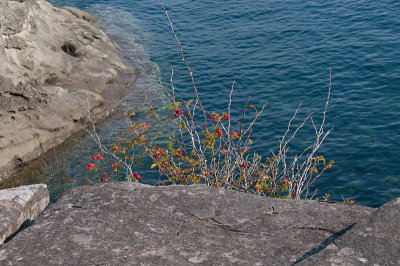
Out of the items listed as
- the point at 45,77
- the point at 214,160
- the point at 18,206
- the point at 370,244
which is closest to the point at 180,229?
the point at 370,244

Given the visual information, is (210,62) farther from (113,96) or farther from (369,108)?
(369,108)

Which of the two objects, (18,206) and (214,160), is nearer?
(18,206)

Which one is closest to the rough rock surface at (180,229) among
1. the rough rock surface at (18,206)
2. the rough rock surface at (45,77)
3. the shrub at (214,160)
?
the rough rock surface at (18,206)

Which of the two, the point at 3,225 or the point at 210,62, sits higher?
the point at 3,225

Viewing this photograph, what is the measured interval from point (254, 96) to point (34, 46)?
8.47 m

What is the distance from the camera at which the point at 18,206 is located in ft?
18.7

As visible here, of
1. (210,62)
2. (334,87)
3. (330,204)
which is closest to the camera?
(330,204)

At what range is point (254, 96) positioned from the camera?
17.8 meters

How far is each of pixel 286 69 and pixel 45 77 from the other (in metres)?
Result: 9.42

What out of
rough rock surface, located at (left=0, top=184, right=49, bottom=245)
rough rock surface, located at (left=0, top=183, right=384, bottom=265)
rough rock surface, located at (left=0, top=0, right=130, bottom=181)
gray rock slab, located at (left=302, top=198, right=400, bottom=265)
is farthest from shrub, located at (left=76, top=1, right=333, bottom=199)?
rough rock surface, located at (left=0, top=0, right=130, bottom=181)

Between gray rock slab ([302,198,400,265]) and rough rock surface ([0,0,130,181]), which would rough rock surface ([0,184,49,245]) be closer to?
gray rock slab ([302,198,400,265])

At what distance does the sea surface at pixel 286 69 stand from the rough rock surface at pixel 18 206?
13.8 feet

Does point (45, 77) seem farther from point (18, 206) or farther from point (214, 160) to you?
point (18, 206)

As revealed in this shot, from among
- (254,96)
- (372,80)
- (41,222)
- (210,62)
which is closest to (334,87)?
(372,80)
